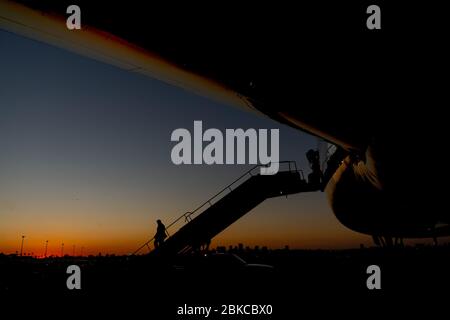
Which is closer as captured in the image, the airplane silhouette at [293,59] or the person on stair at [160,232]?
the airplane silhouette at [293,59]

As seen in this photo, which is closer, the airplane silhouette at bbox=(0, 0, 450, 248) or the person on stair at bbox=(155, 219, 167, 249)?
the airplane silhouette at bbox=(0, 0, 450, 248)

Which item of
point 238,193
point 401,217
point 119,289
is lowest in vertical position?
point 119,289

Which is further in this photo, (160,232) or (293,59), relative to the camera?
(160,232)

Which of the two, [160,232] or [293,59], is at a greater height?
[293,59]

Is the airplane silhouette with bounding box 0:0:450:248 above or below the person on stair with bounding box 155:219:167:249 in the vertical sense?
above

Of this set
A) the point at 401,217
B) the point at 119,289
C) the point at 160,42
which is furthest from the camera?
the point at 401,217

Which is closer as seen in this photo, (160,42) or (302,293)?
(160,42)

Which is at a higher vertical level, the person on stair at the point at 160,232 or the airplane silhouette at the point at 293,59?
the airplane silhouette at the point at 293,59

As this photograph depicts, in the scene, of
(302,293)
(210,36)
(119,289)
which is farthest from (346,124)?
(119,289)

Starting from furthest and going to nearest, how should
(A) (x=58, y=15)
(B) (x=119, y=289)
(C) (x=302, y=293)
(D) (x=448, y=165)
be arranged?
1. (B) (x=119, y=289)
2. (C) (x=302, y=293)
3. (D) (x=448, y=165)
4. (A) (x=58, y=15)

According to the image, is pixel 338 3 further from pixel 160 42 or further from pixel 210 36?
pixel 160 42

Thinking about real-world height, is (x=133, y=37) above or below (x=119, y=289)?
above

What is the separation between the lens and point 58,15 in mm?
2861

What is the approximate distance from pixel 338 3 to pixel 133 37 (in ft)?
6.12
